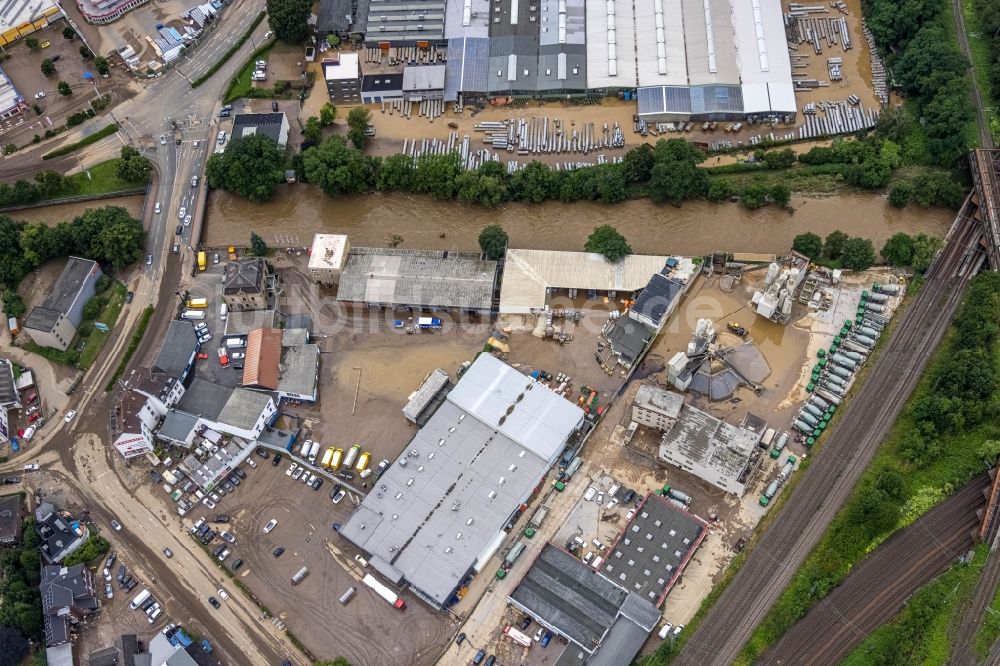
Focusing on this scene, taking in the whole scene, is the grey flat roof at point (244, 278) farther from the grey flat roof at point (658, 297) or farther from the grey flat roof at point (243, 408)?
the grey flat roof at point (658, 297)

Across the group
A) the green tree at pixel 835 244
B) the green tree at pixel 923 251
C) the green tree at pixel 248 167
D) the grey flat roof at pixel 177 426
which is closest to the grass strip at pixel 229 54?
the green tree at pixel 248 167

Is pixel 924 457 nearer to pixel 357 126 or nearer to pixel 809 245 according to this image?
pixel 809 245

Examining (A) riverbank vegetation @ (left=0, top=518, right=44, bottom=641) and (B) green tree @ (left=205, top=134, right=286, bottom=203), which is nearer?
(A) riverbank vegetation @ (left=0, top=518, right=44, bottom=641)

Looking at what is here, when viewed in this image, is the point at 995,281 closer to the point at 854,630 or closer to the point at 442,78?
the point at 854,630

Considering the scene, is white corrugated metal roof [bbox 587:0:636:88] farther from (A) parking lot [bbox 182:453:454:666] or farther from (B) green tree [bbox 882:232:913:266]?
(A) parking lot [bbox 182:453:454:666]

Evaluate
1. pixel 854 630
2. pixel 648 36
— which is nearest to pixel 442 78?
pixel 648 36

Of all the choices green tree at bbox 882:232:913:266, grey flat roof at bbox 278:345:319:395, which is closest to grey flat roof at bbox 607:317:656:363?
green tree at bbox 882:232:913:266
